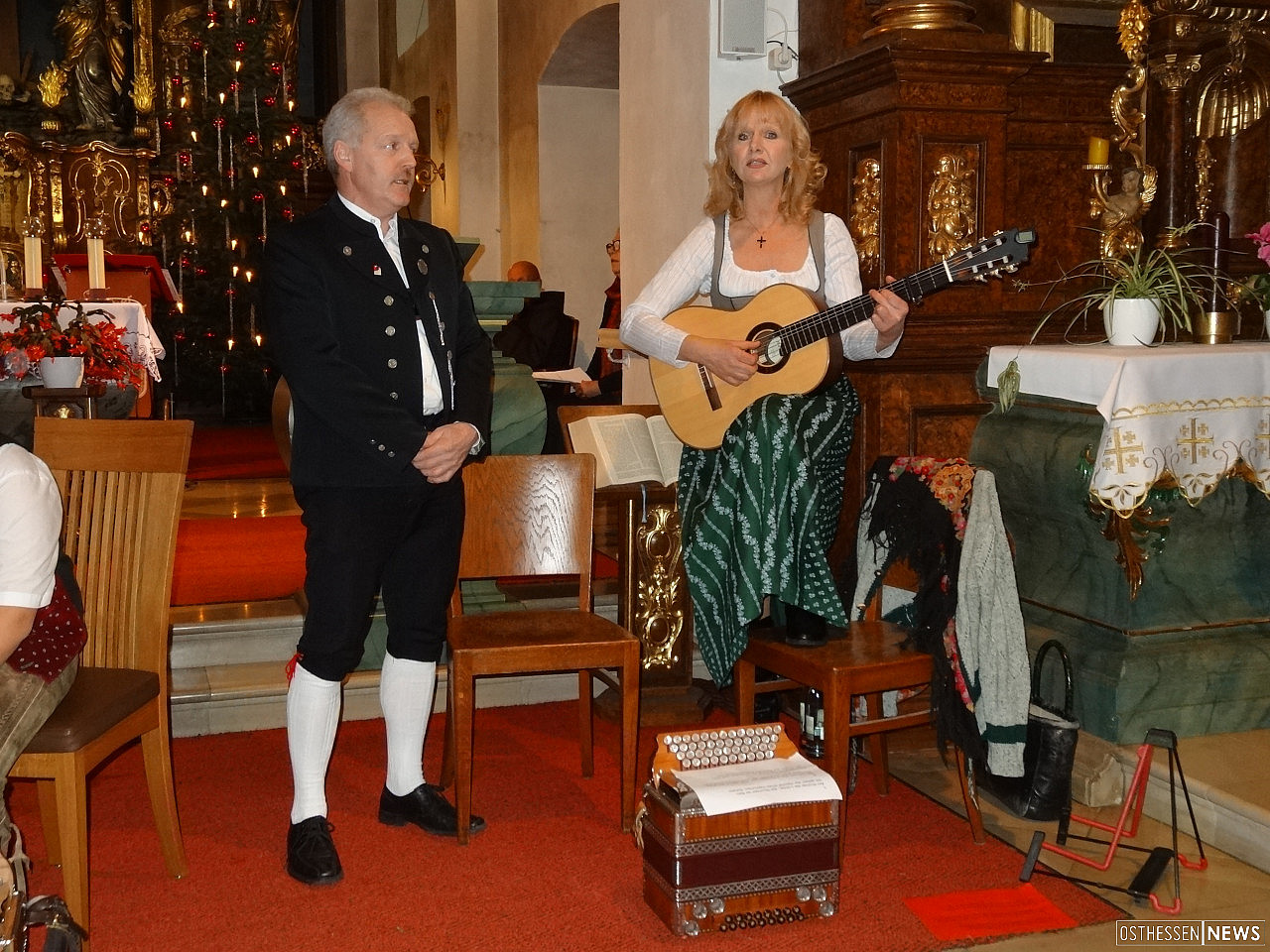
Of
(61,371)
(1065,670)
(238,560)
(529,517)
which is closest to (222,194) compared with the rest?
(61,371)

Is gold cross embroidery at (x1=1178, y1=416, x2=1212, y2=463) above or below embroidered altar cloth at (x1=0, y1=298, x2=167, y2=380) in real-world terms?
below

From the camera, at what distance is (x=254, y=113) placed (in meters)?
11.6

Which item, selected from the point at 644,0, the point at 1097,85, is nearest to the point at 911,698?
the point at 1097,85

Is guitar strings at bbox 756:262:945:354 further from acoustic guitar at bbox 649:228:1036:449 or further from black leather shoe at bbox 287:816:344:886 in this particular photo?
black leather shoe at bbox 287:816:344:886

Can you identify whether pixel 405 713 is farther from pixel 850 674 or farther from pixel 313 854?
pixel 850 674

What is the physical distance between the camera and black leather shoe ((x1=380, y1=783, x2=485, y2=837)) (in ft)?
10.9

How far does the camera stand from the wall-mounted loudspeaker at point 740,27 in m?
4.88

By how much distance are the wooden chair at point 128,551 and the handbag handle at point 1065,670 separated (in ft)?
7.22

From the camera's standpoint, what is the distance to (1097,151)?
4191 mm

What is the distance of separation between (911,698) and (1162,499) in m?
0.92

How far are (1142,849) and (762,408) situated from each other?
1373 mm

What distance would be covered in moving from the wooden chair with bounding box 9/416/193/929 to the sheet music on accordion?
1.14 meters

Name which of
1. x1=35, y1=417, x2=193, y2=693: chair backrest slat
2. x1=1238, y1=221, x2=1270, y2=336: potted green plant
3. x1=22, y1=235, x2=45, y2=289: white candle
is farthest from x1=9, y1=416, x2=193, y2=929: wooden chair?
x1=22, y1=235, x2=45, y2=289: white candle

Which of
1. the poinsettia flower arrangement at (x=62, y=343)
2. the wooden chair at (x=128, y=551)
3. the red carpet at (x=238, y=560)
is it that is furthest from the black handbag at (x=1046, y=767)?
the poinsettia flower arrangement at (x=62, y=343)
